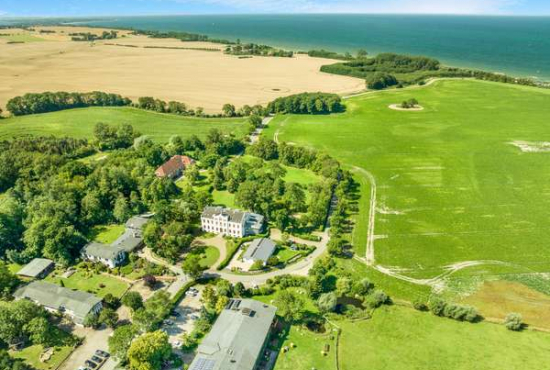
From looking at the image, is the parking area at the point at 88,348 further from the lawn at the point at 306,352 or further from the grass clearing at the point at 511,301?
the grass clearing at the point at 511,301

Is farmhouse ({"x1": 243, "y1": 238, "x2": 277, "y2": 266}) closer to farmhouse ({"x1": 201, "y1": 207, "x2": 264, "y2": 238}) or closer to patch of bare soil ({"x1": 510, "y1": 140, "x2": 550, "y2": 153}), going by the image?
farmhouse ({"x1": 201, "y1": 207, "x2": 264, "y2": 238})

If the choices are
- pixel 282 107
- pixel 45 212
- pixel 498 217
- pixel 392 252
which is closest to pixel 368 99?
pixel 282 107

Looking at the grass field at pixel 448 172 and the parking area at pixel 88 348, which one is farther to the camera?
the grass field at pixel 448 172

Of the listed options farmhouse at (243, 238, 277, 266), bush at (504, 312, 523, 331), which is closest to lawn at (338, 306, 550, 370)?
bush at (504, 312, 523, 331)

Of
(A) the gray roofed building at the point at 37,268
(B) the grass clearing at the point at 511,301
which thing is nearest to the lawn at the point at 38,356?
(A) the gray roofed building at the point at 37,268

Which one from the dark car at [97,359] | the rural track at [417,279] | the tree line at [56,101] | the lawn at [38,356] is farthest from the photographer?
the tree line at [56,101]

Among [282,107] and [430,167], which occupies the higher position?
[282,107]

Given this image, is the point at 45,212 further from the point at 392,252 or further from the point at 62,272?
the point at 392,252
